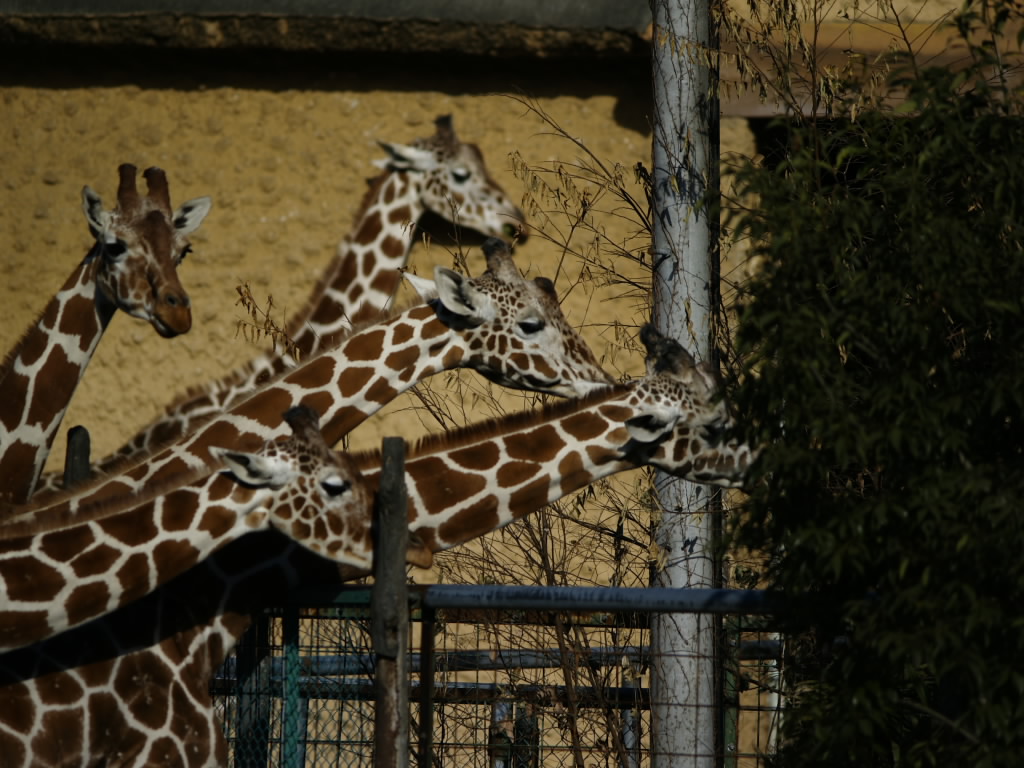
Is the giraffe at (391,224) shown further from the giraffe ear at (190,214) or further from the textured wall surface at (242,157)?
the giraffe ear at (190,214)

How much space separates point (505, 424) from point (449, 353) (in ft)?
3.07

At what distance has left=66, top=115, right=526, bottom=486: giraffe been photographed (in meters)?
8.16

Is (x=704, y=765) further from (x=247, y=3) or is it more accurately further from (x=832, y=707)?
(x=247, y=3)

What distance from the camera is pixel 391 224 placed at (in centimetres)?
880

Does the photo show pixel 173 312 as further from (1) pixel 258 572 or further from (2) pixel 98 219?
(1) pixel 258 572

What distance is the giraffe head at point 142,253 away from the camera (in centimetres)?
716

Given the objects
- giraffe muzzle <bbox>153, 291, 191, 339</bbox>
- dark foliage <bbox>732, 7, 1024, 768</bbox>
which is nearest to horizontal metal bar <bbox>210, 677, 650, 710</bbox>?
dark foliage <bbox>732, 7, 1024, 768</bbox>

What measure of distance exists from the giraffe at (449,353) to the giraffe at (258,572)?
852mm

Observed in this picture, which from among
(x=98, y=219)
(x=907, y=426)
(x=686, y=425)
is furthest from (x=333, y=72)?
(x=907, y=426)

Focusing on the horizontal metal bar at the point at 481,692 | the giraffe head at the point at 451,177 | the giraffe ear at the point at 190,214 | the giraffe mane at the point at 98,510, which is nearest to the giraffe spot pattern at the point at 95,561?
the giraffe mane at the point at 98,510

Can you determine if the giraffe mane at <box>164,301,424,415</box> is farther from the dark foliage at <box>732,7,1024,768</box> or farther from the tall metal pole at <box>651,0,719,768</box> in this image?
the dark foliage at <box>732,7,1024,768</box>

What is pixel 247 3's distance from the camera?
9.13 metres

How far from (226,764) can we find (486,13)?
496cm

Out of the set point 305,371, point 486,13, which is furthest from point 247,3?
point 305,371
